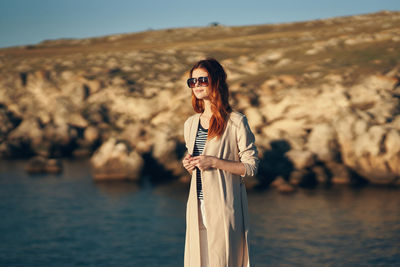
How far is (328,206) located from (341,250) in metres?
5.27

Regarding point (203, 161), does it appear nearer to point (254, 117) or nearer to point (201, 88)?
point (201, 88)

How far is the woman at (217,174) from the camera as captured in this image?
205 inches

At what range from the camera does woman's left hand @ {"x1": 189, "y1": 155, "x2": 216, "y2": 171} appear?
509 centimetres

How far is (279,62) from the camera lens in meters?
40.2

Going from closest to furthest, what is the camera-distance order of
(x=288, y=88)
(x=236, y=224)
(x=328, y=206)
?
(x=236, y=224)
(x=328, y=206)
(x=288, y=88)

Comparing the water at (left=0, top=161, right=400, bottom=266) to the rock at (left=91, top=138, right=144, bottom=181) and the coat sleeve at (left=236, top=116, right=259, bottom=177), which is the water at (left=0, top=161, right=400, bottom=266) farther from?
the coat sleeve at (left=236, top=116, right=259, bottom=177)

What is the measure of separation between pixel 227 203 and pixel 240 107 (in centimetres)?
2567

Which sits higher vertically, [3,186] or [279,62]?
[279,62]

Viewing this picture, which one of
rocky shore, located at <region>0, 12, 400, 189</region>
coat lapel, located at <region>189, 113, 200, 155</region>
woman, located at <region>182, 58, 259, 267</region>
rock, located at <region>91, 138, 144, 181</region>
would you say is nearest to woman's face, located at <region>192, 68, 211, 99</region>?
woman, located at <region>182, 58, 259, 267</region>

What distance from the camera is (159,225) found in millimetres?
20219

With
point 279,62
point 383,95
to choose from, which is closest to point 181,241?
point 383,95

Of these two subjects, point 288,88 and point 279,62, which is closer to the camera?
point 288,88

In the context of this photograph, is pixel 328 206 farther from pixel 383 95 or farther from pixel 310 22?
pixel 310 22

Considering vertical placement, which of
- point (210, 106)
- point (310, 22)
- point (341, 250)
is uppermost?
point (310, 22)
